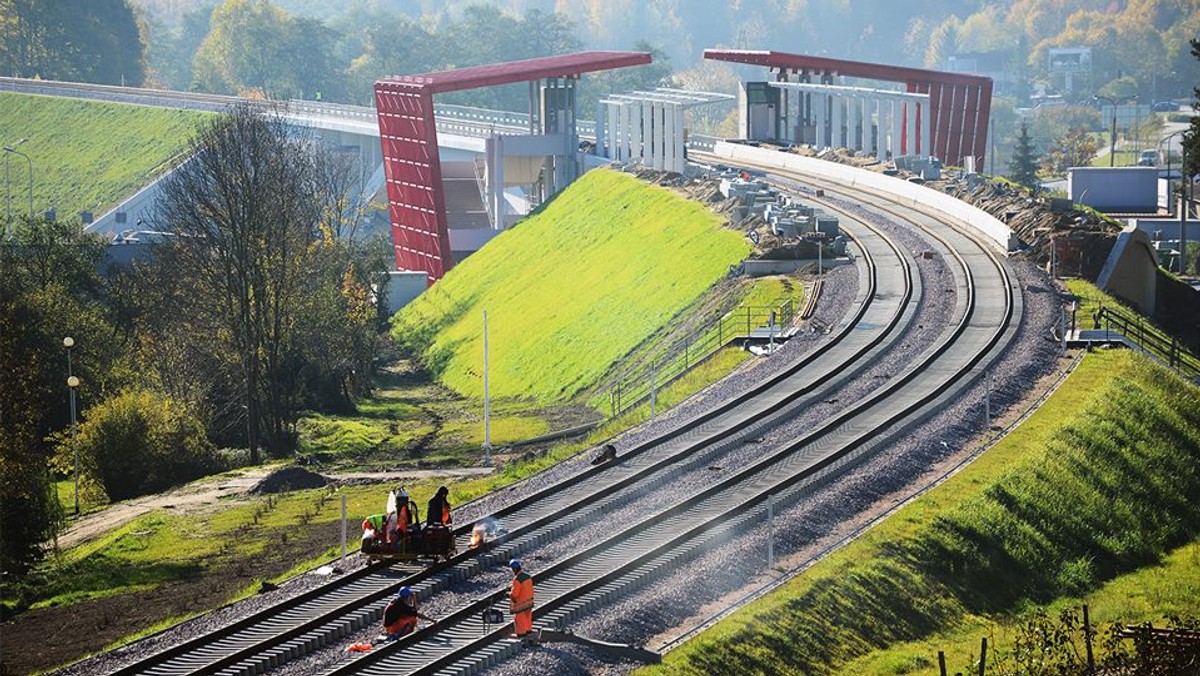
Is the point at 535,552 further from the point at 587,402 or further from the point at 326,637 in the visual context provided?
the point at 587,402

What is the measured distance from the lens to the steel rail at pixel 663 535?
31.3m

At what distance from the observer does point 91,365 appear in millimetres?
65375

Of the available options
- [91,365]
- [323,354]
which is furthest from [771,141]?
[91,365]

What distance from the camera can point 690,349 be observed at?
58250mm

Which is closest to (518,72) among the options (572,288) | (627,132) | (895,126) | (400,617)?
(627,132)

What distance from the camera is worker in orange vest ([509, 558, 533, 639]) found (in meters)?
32.0

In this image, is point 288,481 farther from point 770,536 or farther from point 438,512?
point 770,536

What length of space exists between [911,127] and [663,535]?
61592 mm

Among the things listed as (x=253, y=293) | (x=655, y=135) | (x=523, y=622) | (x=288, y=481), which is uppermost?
(x=655, y=135)

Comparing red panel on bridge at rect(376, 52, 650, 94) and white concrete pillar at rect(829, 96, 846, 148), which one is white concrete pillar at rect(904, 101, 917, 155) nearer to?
white concrete pillar at rect(829, 96, 846, 148)

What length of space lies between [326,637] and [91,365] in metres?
35.4

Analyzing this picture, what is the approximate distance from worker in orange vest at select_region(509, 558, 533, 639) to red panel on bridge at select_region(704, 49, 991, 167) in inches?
2911

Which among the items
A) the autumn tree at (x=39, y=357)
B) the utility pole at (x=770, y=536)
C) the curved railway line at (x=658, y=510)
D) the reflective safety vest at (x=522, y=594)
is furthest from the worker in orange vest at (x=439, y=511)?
the autumn tree at (x=39, y=357)

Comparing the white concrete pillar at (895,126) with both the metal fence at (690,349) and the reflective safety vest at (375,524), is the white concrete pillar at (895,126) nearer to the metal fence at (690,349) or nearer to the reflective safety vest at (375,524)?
the metal fence at (690,349)
